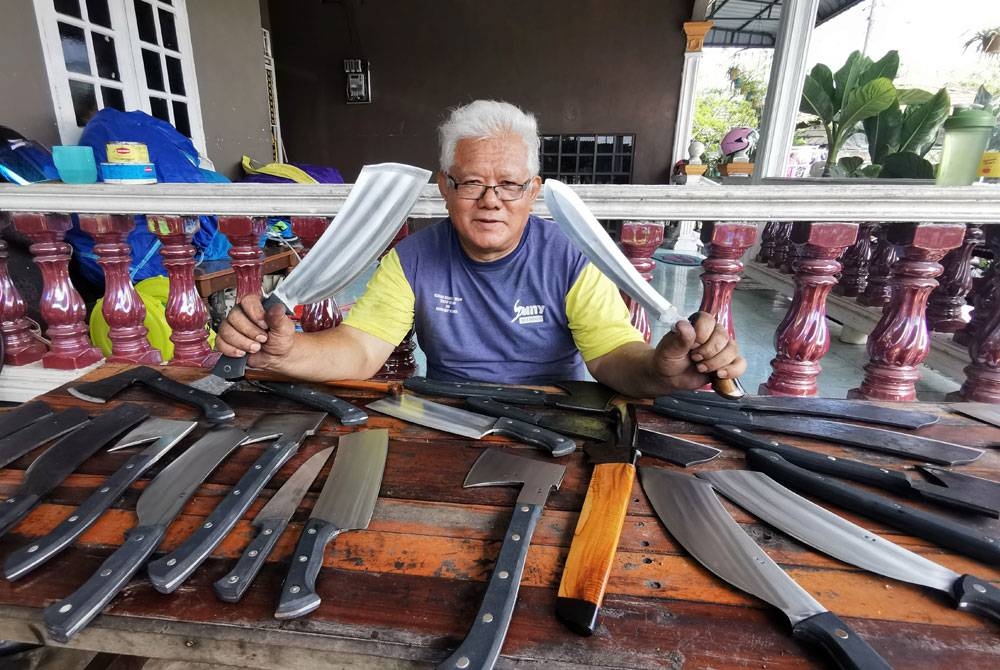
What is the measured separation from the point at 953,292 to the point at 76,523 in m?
3.54

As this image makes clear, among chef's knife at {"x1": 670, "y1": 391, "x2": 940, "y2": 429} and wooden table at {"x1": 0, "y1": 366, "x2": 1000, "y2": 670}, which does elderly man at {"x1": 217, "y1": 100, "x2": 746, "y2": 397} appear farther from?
wooden table at {"x1": 0, "y1": 366, "x2": 1000, "y2": 670}

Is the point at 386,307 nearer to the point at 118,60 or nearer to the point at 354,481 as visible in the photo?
the point at 354,481

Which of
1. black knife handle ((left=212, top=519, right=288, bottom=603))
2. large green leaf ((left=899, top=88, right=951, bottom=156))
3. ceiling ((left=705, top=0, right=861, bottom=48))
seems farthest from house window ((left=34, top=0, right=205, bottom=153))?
ceiling ((left=705, top=0, right=861, bottom=48))

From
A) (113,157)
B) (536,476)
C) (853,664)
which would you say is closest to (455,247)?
(536,476)

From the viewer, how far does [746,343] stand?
3564 mm

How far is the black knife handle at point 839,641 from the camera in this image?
0.56 metres

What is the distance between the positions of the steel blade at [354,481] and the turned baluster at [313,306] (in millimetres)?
744

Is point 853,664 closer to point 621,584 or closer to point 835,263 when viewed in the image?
point 621,584

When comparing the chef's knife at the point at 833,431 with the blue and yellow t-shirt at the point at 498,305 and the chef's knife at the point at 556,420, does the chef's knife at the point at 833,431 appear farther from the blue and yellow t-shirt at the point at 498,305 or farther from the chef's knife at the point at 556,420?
the blue and yellow t-shirt at the point at 498,305

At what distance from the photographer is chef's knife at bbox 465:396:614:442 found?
3.53 ft

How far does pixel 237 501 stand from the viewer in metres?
0.82

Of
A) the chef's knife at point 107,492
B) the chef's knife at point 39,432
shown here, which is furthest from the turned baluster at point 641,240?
the chef's knife at point 39,432

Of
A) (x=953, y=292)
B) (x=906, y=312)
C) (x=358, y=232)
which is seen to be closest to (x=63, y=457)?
A: (x=358, y=232)

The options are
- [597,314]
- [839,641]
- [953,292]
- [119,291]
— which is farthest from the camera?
[953,292]
